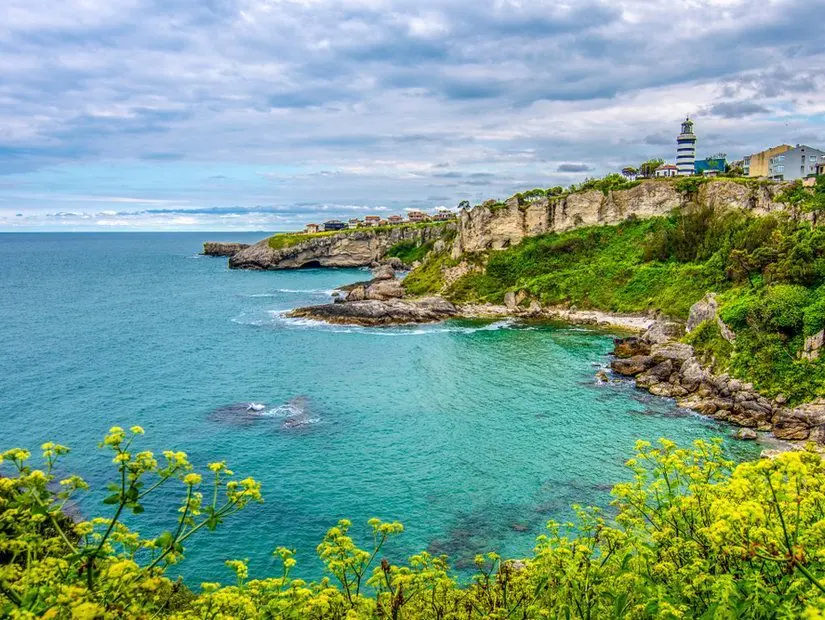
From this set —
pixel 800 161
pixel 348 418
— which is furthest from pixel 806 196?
pixel 348 418

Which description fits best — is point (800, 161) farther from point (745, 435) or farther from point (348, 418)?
point (348, 418)

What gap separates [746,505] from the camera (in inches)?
444

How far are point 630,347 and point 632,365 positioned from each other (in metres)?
6.14

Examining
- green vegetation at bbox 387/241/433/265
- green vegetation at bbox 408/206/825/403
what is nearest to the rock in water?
green vegetation at bbox 408/206/825/403

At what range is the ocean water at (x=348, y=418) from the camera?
30.9m

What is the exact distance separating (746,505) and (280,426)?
35872 millimetres

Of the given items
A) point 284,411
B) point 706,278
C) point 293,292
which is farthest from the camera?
point 293,292

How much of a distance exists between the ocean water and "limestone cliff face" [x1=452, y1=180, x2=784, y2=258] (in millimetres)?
26107

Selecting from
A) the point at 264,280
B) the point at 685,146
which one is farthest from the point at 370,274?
the point at 685,146

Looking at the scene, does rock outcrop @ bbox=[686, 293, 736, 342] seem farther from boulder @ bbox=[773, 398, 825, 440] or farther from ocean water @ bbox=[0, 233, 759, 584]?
boulder @ bbox=[773, 398, 825, 440]

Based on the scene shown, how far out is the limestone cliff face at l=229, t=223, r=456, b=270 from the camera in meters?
162

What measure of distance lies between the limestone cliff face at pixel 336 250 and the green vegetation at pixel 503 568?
5801 inches

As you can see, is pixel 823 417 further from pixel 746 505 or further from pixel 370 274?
pixel 370 274

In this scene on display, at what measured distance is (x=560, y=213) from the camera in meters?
102
